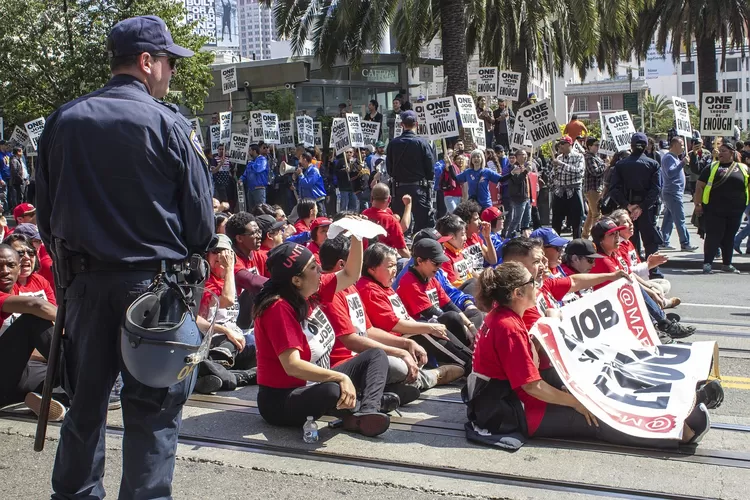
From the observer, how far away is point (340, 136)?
19859 mm

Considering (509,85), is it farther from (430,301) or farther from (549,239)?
(430,301)

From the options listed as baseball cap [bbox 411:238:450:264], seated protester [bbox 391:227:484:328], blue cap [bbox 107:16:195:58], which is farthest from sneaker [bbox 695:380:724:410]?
blue cap [bbox 107:16:195:58]

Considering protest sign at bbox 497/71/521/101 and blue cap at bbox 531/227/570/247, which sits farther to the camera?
protest sign at bbox 497/71/521/101

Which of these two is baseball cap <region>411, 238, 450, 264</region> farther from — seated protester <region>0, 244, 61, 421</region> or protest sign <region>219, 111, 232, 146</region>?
protest sign <region>219, 111, 232, 146</region>

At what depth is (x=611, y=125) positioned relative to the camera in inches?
658

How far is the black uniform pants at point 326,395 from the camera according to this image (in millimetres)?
5094

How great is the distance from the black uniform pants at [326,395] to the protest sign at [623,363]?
957 millimetres

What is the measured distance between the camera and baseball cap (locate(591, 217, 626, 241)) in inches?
325

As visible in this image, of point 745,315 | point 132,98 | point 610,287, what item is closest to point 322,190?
point 745,315

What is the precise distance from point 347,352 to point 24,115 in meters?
25.6

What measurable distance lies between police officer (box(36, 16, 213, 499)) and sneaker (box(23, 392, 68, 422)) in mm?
1904

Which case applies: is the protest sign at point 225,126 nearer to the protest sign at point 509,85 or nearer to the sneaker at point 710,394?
the protest sign at point 509,85

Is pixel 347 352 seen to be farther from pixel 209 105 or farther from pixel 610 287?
pixel 209 105

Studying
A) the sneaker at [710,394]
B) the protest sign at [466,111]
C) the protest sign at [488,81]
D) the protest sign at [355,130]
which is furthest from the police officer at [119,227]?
the protest sign at [488,81]
